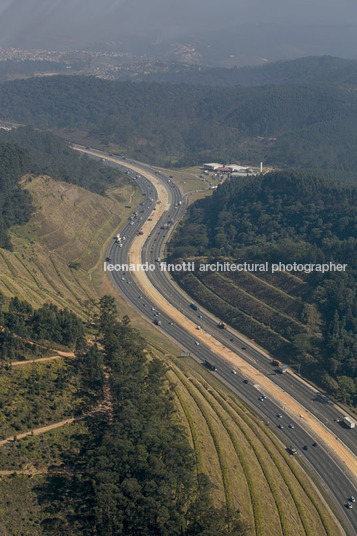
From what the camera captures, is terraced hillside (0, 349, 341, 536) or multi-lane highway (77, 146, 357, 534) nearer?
terraced hillside (0, 349, 341, 536)

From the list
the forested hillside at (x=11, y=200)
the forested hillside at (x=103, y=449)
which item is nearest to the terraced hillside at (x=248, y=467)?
the forested hillside at (x=103, y=449)

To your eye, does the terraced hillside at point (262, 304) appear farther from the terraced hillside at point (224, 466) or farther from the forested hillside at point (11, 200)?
the forested hillside at point (11, 200)

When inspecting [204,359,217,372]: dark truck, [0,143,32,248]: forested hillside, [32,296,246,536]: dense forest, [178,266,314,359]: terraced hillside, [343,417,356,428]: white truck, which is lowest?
[343,417,356,428]: white truck

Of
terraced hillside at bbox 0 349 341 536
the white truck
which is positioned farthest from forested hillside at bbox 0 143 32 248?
the white truck

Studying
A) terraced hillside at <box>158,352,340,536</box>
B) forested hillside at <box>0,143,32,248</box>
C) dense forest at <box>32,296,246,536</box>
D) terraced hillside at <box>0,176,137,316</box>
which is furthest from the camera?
forested hillside at <box>0,143,32,248</box>

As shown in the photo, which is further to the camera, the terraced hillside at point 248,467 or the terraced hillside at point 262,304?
the terraced hillside at point 262,304

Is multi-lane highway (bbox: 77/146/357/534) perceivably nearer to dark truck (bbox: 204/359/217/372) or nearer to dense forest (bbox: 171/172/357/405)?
dark truck (bbox: 204/359/217/372)

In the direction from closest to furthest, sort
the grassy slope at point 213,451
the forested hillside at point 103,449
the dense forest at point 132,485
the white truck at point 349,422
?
the dense forest at point 132,485 → the forested hillside at point 103,449 → the grassy slope at point 213,451 → the white truck at point 349,422

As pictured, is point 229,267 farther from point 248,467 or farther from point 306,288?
point 248,467

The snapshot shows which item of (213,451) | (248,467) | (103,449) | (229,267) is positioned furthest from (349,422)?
(229,267)
